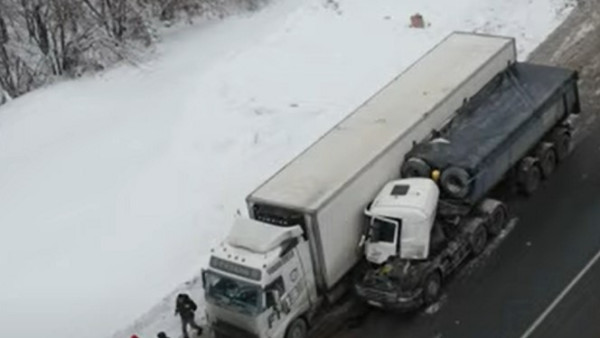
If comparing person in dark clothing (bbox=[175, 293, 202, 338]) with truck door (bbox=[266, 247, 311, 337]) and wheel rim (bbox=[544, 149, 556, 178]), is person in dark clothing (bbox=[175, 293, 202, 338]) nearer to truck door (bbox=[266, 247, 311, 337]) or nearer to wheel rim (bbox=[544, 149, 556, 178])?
truck door (bbox=[266, 247, 311, 337])

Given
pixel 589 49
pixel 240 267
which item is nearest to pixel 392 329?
pixel 240 267

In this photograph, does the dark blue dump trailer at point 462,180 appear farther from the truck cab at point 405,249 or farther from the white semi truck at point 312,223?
the white semi truck at point 312,223

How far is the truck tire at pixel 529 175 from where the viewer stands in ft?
62.5

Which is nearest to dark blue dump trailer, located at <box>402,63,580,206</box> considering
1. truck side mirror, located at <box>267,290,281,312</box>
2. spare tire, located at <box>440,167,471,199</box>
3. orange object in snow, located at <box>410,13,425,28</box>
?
spare tire, located at <box>440,167,471,199</box>

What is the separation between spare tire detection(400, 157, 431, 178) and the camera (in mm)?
17562

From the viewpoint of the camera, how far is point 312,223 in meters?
16.1

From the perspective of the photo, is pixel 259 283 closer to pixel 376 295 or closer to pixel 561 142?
pixel 376 295

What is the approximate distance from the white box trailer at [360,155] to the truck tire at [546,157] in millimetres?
1869

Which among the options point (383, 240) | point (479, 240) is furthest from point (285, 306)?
point (479, 240)

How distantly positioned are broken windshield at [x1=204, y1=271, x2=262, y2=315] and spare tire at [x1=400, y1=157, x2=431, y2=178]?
4.07m

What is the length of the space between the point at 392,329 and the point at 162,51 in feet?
45.5

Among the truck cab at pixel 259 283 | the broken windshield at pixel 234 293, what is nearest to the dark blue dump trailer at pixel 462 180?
the truck cab at pixel 259 283

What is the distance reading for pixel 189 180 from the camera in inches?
843

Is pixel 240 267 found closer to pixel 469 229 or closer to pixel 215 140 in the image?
pixel 469 229
